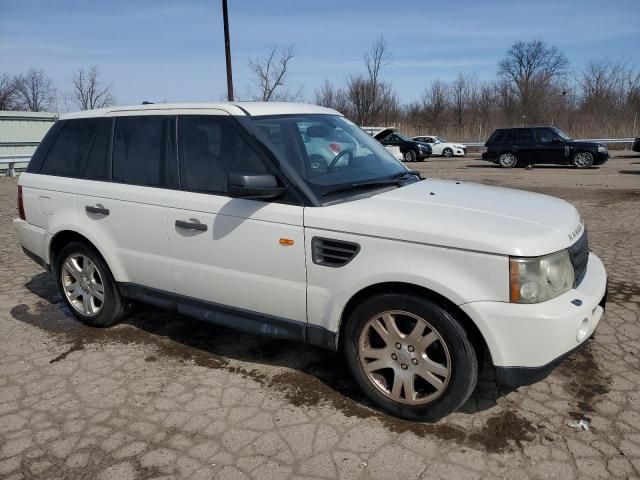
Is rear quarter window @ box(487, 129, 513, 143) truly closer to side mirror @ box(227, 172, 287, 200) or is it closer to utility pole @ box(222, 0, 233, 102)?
utility pole @ box(222, 0, 233, 102)

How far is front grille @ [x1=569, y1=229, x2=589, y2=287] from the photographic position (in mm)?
2955

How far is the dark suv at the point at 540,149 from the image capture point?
63.5 feet

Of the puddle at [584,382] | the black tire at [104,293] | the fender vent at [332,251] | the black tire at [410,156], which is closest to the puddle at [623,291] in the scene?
the puddle at [584,382]

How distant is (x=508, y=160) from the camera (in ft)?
69.1

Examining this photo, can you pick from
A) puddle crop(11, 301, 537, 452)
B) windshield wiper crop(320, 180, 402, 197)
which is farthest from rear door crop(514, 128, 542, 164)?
puddle crop(11, 301, 537, 452)

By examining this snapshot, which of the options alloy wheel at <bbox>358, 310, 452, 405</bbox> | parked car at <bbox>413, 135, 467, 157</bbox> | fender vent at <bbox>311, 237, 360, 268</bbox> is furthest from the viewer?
parked car at <bbox>413, 135, 467, 157</bbox>

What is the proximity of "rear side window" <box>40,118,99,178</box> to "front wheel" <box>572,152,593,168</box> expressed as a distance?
19244 mm

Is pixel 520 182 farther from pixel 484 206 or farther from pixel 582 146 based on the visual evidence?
pixel 484 206

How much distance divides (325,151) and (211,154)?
31.9 inches

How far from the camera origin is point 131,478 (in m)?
2.65

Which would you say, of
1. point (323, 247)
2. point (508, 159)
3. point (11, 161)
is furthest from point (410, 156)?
point (323, 247)

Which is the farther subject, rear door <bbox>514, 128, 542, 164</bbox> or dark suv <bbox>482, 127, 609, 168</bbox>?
rear door <bbox>514, 128, 542, 164</bbox>

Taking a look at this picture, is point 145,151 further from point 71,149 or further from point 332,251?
point 332,251

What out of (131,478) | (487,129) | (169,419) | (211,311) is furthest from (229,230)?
(487,129)
